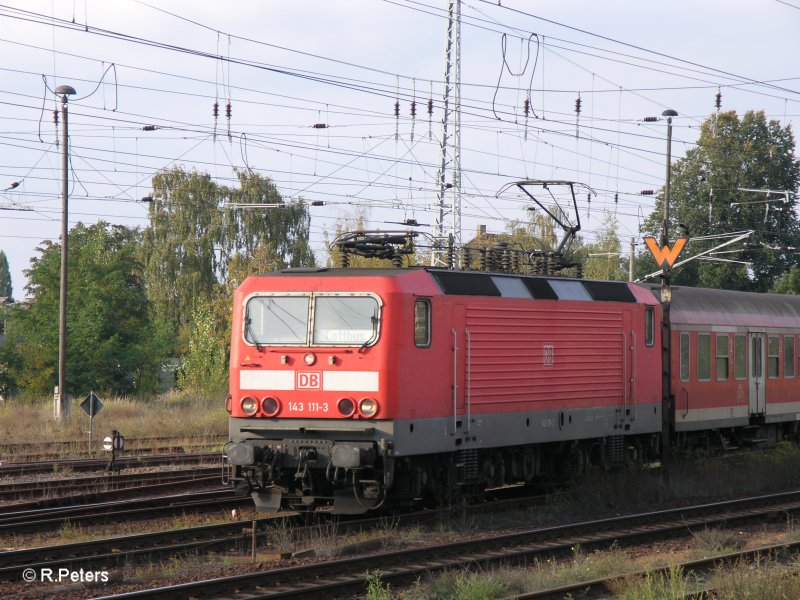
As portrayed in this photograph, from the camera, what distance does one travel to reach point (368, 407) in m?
13.4

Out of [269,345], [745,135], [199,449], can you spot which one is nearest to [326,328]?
[269,345]

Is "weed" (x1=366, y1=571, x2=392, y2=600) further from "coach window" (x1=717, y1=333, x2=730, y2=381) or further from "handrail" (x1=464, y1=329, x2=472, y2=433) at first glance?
"coach window" (x1=717, y1=333, x2=730, y2=381)

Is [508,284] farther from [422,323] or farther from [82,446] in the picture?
[82,446]

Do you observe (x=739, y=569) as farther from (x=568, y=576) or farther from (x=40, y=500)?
(x=40, y=500)

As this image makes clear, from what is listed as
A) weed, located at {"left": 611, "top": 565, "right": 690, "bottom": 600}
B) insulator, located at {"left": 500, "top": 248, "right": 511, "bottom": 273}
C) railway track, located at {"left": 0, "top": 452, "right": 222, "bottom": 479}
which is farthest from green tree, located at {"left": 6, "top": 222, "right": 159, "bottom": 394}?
weed, located at {"left": 611, "top": 565, "right": 690, "bottom": 600}

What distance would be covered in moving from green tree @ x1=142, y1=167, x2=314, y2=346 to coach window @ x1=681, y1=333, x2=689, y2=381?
34.9 meters

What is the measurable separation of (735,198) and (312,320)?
46172 mm

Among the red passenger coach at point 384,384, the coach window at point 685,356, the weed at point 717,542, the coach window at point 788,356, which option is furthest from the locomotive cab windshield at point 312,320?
the coach window at point 788,356

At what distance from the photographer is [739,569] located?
1084 cm

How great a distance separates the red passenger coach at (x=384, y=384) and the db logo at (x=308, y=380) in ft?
0.06

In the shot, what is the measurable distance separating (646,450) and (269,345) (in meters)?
8.33

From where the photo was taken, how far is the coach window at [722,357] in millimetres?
21791

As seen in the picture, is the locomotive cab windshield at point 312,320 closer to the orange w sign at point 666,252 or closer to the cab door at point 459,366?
the cab door at point 459,366

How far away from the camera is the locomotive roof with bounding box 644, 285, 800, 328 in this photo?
2080cm
